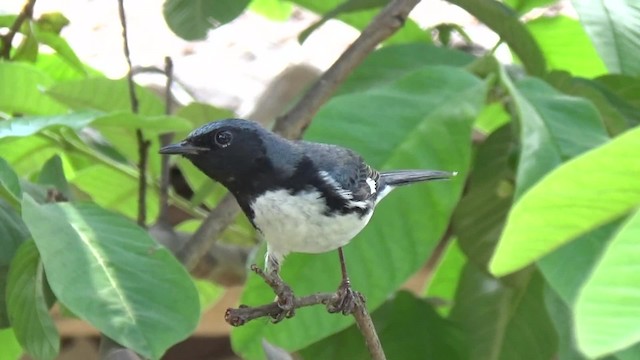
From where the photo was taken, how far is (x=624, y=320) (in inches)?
13.1

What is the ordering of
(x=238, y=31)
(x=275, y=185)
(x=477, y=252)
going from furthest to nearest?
(x=238, y=31) → (x=477, y=252) → (x=275, y=185)

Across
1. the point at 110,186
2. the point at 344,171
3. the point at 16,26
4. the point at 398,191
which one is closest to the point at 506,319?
the point at 398,191

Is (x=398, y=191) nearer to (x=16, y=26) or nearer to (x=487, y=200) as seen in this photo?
(x=487, y=200)

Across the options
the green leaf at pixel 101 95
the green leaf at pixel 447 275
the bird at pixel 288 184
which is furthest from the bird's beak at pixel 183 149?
the green leaf at pixel 447 275

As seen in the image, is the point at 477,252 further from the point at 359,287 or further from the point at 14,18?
the point at 14,18

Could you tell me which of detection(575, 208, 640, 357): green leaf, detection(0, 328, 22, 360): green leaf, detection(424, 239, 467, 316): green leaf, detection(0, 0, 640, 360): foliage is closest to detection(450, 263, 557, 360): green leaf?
detection(0, 0, 640, 360): foliage

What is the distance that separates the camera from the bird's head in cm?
71

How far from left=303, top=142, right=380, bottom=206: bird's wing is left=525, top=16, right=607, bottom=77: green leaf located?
43 cm

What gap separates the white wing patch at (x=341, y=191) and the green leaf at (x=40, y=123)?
8.1 inches

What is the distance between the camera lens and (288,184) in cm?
70

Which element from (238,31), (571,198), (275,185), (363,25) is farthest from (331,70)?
(238,31)

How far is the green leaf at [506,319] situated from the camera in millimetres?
971

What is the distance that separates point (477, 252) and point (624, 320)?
23.5 inches

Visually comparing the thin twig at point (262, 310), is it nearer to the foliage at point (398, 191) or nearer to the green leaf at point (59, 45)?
the foliage at point (398, 191)
